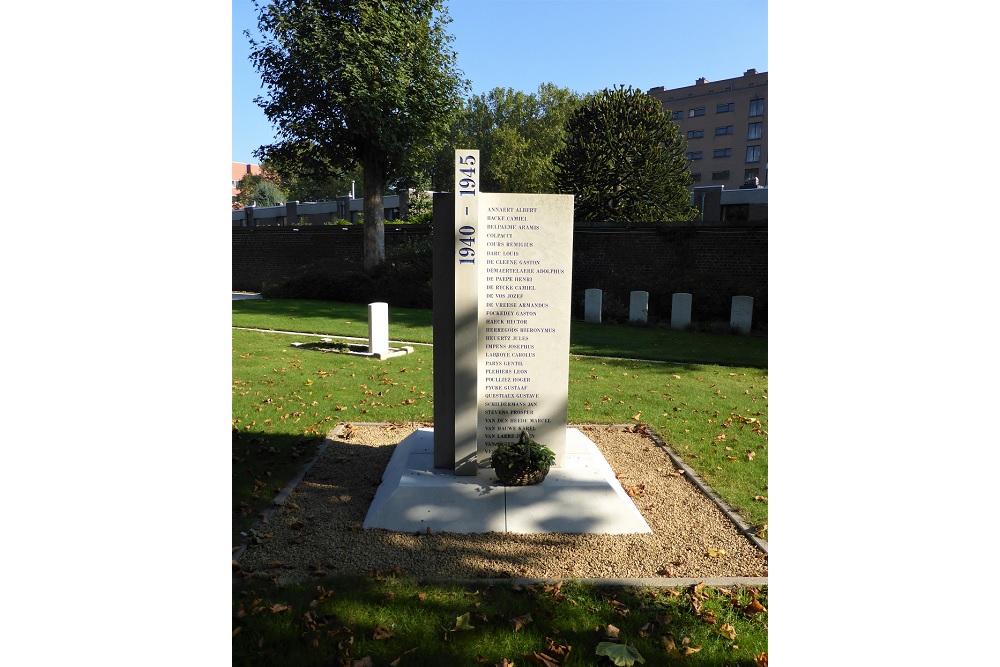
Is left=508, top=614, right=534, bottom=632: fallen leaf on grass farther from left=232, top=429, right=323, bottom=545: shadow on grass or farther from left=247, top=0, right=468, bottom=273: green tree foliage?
left=247, top=0, right=468, bottom=273: green tree foliage

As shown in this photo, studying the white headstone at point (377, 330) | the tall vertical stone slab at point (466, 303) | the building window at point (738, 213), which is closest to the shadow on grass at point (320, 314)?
the white headstone at point (377, 330)

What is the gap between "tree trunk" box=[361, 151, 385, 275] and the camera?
2388 cm

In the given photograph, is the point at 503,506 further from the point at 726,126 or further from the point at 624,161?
the point at 726,126

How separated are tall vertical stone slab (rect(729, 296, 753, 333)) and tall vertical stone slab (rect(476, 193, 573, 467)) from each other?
1293 cm

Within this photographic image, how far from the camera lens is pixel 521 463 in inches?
201

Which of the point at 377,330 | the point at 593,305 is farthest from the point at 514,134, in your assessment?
the point at 377,330

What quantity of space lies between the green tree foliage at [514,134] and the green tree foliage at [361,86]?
21.9m

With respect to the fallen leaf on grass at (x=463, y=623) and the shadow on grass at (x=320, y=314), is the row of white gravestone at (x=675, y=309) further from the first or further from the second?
the fallen leaf on grass at (x=463, y=623)

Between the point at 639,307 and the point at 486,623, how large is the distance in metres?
15.8

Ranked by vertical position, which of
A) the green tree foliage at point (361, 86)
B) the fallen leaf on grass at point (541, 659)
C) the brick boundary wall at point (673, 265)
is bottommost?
the fallen leaf on grass at point (541, 659)

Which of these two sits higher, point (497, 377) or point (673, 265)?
point (673, 265)

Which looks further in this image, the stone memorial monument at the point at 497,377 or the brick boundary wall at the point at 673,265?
the brick boundary wall at the point at 673,265

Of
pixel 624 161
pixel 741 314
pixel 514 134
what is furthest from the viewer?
pixel 514 134

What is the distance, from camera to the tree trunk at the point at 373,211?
23875 millimetres
